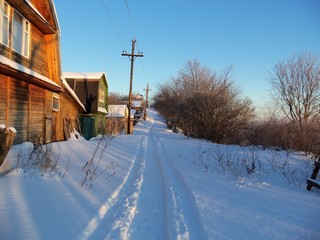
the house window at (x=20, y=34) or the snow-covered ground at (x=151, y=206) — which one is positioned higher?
the house window at (x=20, y=34)

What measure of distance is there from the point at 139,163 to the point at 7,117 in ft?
16.7


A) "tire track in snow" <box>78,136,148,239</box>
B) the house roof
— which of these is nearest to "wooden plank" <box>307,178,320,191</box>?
"tire track in snow" <box>78,136,148,239</box>

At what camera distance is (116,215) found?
4172 millimetres

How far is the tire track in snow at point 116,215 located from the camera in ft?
11.5

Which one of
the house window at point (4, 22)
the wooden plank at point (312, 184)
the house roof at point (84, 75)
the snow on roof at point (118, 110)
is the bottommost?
the wooden plank at point (312, 184)

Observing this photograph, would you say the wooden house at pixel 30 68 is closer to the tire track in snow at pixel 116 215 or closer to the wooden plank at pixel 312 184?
the tire track in snow at pixel 116 215

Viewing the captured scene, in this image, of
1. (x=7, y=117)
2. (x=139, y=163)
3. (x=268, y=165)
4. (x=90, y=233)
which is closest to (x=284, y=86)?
(x=268, y=165)

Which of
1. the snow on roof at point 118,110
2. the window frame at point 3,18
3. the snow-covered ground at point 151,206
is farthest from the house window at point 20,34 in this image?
the snow on roof at point 118,110

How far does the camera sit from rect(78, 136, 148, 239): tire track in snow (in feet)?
11.5

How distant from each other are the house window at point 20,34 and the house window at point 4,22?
0.46 meters

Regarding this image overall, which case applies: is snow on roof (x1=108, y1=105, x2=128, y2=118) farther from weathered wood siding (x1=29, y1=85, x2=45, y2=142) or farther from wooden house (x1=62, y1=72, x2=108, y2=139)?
weathered wood siding (x1=29, y1=85, x2=45, y2=142)

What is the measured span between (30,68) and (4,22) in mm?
2237

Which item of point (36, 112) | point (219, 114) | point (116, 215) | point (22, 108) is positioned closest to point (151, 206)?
point (116, 215)

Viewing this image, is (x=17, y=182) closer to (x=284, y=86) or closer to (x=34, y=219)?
(x=34, y=219)
